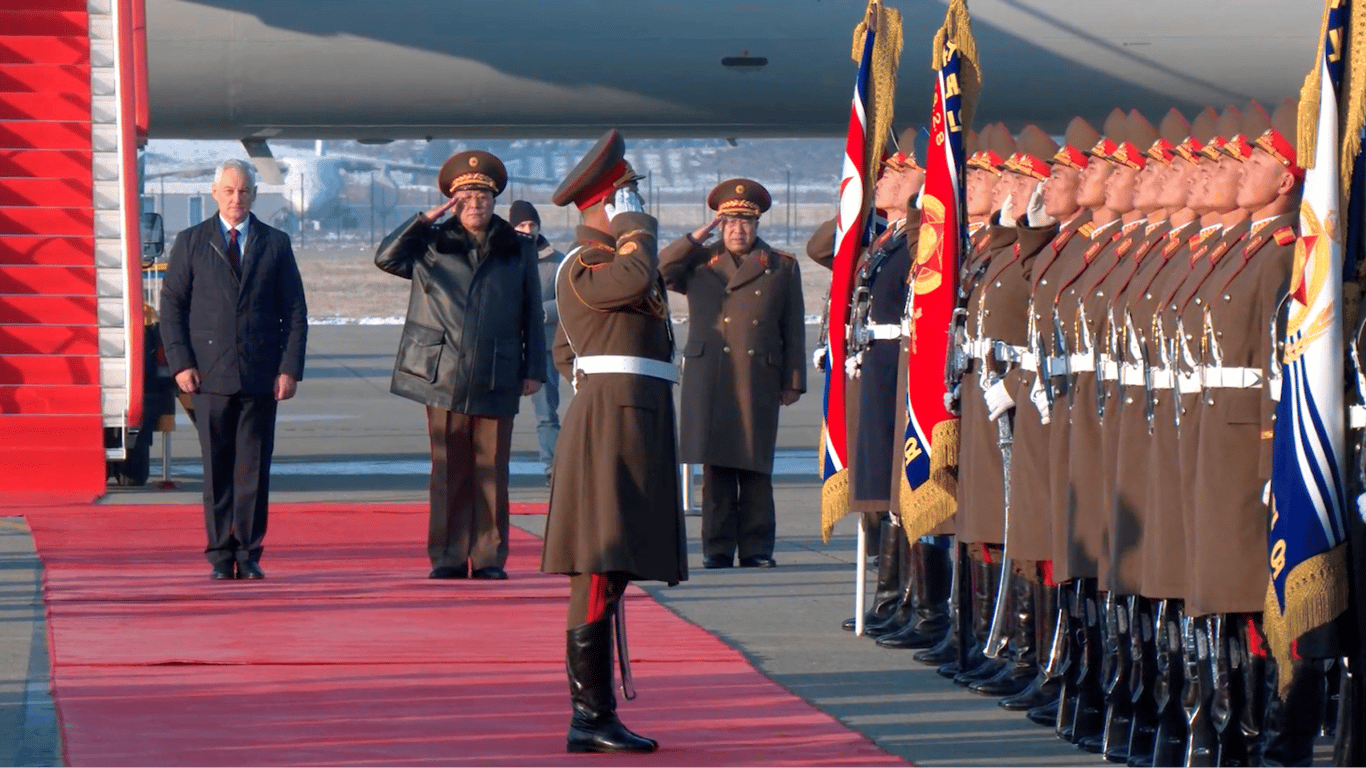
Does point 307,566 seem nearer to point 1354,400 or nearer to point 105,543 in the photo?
point 105,543

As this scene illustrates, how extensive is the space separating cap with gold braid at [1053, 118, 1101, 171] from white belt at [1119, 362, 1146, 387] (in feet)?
2.63

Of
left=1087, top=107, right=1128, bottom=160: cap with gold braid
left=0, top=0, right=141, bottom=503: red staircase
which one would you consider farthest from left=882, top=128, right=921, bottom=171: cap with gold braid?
left=0, top=0, right=141, bottom=503: red staircase

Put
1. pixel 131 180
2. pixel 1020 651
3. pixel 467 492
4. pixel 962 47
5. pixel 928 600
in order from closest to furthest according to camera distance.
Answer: pixel 1020 651 → pixel 962 47 → pixel 928 600 → pixel 467 492 → pixel 131 180

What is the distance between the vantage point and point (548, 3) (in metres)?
12.9

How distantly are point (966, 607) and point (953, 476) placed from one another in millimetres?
399

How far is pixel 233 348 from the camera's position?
8562 mm

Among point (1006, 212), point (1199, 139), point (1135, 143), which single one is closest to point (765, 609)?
point (1006, 212)

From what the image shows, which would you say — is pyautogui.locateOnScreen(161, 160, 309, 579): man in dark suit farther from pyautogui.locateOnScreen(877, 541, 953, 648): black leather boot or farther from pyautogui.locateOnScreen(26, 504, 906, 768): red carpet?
pyautogui.locateOnScreen(877, 541, 953, 648): black leather boot

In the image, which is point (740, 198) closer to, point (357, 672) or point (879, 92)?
point (879, 92)

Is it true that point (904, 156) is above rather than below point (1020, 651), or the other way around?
above

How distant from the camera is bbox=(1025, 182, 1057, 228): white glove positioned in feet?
20.4

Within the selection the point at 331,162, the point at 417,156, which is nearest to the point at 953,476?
the point at 331,162

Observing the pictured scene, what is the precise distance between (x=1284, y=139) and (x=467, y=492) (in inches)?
174

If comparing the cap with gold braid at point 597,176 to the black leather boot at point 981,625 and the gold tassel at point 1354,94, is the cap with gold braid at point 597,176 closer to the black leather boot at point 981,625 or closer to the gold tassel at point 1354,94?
the gold tassel at point 1354,94
